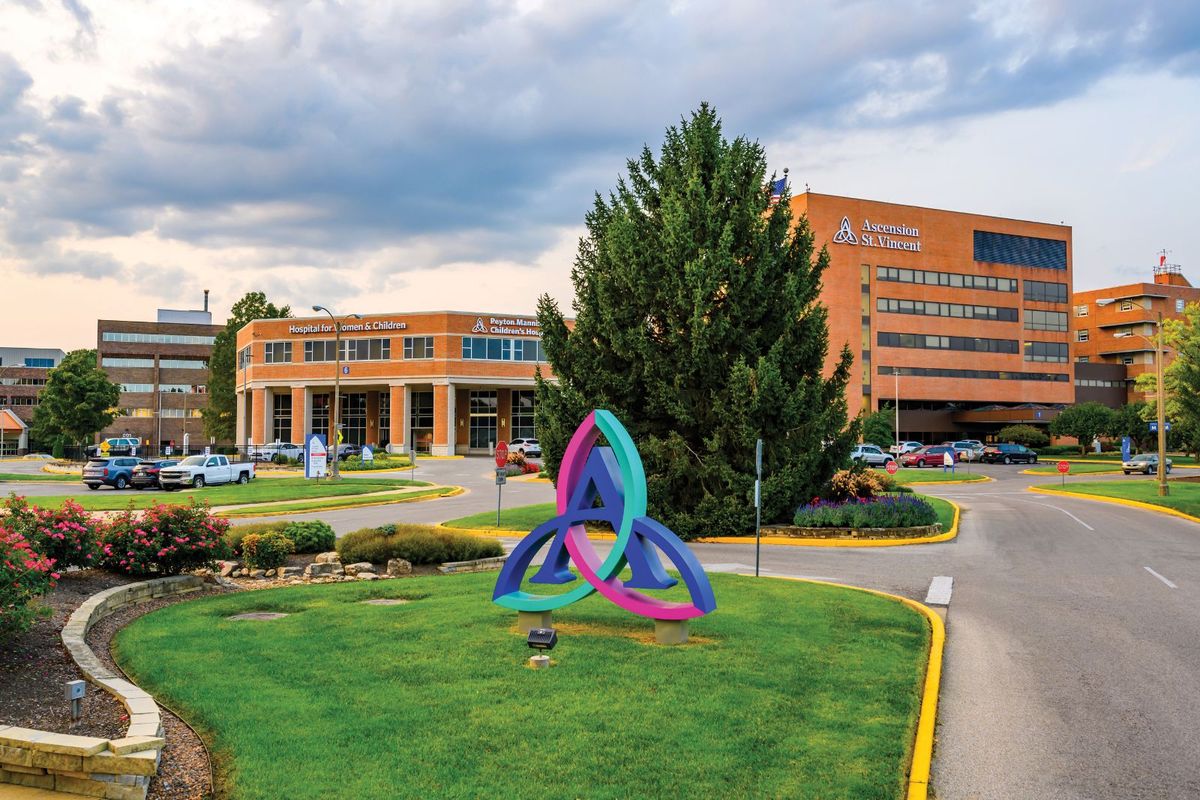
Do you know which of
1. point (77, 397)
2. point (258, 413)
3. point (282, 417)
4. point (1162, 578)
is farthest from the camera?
point (282, 417)

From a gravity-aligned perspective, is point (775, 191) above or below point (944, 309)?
above

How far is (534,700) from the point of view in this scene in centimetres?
763

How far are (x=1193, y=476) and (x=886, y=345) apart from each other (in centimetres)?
3315

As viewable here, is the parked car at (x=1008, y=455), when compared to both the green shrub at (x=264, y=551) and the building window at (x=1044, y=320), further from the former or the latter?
the green shrub at (x=264, y=551)

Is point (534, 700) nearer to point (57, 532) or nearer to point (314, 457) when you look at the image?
point (57, 532)

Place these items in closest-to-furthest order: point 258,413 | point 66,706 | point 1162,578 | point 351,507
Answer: point 66,706 < point 1162,578 < point 351,507 < point 258,413

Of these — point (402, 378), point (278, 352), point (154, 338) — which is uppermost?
point (154, 338)

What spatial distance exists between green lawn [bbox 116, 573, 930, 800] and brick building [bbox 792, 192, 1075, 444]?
70.5 m

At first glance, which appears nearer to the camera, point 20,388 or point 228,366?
point 228,366

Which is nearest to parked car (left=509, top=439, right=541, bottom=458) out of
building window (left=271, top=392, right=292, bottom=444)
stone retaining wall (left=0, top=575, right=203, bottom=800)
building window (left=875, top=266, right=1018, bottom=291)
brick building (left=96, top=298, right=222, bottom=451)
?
building window (left=271, top=392, right=292, bottom=444)

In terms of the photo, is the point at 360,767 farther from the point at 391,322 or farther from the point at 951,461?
the point at 391,322

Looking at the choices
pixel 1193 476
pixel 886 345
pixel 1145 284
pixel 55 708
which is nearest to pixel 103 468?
pixel 55 708

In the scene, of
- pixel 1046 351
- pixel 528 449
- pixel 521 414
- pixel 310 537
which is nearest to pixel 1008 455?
pixel 1046 351

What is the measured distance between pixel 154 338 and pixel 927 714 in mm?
119370
